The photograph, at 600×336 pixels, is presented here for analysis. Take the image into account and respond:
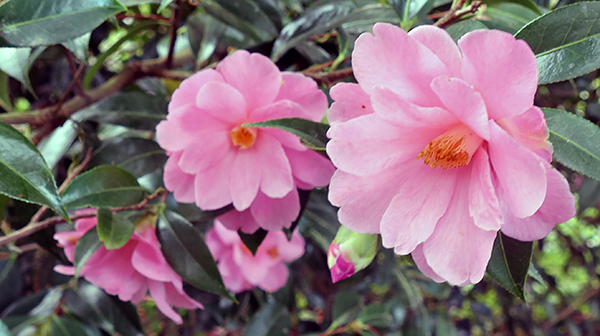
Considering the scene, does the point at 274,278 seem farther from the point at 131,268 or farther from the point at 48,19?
the point at 48,19

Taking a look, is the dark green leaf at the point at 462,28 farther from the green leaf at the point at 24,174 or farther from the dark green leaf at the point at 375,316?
→ the dark green leaf at the point at 375,316

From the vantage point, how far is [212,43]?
3.16ft

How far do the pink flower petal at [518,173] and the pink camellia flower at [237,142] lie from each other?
252mm

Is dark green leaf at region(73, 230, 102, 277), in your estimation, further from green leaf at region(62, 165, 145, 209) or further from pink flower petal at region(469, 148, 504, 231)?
pink flower petal at region(469, 148, 504, 231)

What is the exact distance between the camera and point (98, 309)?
952 millimetres

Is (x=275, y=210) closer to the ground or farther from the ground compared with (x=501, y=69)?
closer to the ground

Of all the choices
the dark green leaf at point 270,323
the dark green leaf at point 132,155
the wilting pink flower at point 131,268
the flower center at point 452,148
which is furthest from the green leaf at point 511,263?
the dark green leaf at point 270,323

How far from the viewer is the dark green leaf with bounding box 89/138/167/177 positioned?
788 millimetres

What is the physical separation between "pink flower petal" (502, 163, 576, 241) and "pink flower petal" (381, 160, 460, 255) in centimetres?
7

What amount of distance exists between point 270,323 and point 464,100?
899 mm

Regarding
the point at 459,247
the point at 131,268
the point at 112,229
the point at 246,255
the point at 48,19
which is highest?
the point at 48,19

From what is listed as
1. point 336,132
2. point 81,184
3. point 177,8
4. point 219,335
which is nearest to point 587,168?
point 336,132

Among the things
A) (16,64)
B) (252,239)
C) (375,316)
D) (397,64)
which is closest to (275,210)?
(252,239)

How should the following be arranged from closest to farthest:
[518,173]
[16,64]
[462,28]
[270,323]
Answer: [518,173]
[462,28]
[16,64]
[270,323]
